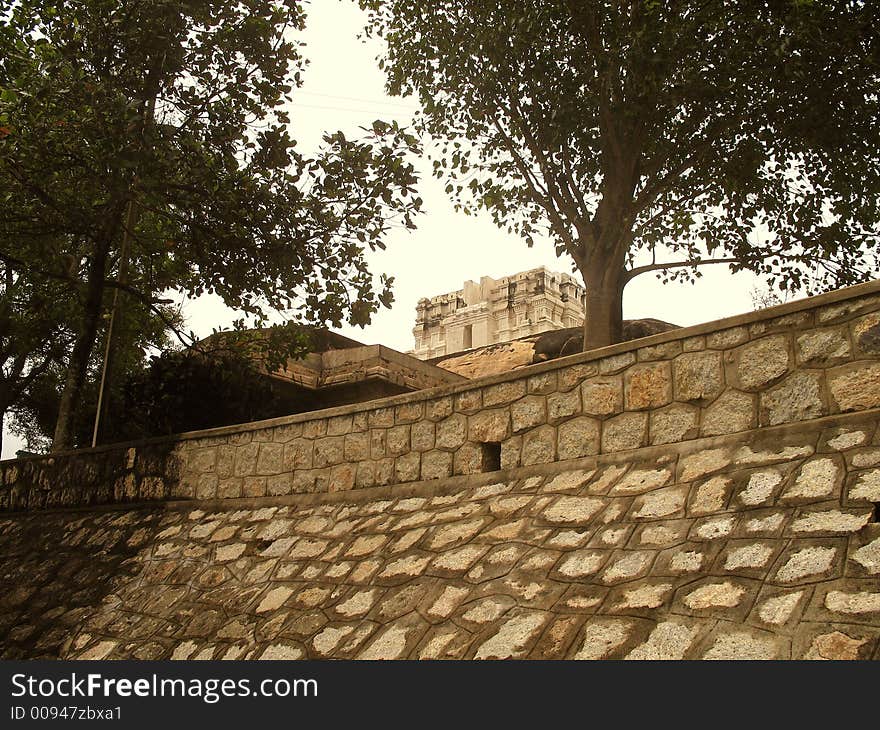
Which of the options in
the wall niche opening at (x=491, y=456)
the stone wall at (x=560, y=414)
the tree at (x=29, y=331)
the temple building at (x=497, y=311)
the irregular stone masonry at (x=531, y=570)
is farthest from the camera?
the temple building at (x=497, y=311)

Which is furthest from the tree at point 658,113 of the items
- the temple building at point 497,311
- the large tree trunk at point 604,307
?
the temple building at point 497,311

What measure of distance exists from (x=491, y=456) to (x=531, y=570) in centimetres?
137

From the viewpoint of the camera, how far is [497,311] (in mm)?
41906

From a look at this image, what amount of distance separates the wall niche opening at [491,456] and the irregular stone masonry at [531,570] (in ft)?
0.61

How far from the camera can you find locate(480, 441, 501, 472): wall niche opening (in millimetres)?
5211

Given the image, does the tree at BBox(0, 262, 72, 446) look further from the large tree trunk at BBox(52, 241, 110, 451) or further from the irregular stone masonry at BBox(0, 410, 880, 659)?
the irregular stone masonry at BBox(0, 410, 880, 659)

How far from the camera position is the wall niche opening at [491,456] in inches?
205

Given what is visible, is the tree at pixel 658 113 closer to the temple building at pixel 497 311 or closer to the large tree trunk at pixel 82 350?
the large tree trunk at pixel 82 350

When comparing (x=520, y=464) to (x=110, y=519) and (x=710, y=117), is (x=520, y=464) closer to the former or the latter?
(x=110, y=519)

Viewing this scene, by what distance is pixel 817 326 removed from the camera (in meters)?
3.94

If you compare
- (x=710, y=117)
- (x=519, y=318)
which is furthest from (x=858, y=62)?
(x=519, y=318)

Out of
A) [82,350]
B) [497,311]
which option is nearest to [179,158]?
[82,350]

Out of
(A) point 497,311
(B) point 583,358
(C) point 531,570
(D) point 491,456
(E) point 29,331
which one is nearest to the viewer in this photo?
(C) point 531,570

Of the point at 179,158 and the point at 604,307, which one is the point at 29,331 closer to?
the point at 179,158
